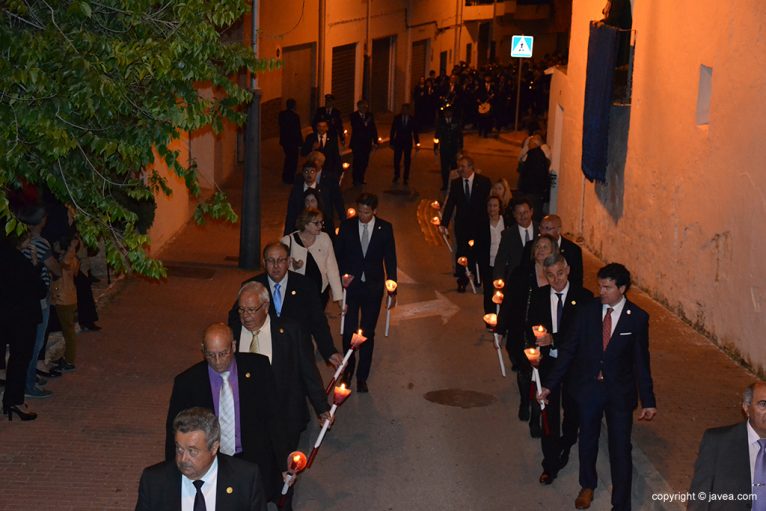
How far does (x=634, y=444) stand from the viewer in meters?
10.2

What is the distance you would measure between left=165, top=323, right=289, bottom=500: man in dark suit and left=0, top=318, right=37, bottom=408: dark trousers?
3830 millimetres

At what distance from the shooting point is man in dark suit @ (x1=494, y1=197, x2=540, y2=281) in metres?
12.4

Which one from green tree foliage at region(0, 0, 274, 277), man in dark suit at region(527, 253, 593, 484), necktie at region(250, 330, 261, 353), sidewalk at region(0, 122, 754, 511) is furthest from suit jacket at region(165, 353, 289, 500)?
man in dark suit at region(527, 253, 593, 484)

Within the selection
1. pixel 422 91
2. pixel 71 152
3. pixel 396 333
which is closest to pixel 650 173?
pixel 396 333

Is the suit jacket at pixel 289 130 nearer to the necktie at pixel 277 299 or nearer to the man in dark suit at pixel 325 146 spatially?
the man in dark suit at pixel 325 146

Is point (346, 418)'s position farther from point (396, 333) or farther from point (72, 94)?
point (72, 94)

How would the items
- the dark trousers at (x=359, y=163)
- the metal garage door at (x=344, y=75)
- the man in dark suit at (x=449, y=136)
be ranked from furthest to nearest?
the metal garage door at (x=344, y=75) → the dark trousers at (x=359, y=163) → the man in dark suit at (x=449, y=136)

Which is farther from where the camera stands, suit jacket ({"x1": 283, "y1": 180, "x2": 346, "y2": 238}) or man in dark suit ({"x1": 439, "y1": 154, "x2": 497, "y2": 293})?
man in dark suit ({"x1": 439, "y1": 154, "x2": 497, "y2": 293})

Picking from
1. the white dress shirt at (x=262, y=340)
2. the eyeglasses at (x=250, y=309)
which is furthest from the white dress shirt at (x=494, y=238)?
the eyeglasses at (x=250, y=309)

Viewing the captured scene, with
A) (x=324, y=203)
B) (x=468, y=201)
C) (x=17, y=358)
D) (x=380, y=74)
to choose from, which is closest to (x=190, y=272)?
(x=324, y=203)

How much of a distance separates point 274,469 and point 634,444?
4005 mm

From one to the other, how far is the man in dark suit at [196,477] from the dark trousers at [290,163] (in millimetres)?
19806

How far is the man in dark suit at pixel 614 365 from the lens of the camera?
8.38 metres

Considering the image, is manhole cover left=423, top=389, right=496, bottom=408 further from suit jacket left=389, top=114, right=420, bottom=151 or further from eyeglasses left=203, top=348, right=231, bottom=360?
suit jacket left=389, top=114, right=420, bottom=151
